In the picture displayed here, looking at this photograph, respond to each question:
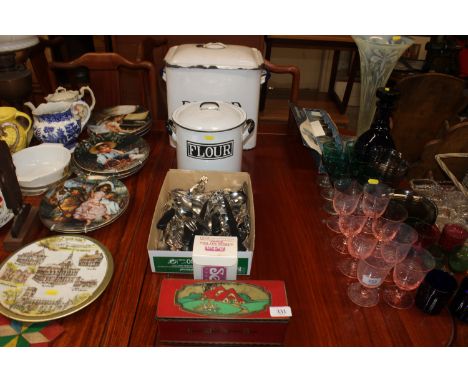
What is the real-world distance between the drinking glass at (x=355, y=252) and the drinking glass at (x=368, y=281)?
0.02m

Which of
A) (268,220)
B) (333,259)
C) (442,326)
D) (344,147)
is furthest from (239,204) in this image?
(442,326)

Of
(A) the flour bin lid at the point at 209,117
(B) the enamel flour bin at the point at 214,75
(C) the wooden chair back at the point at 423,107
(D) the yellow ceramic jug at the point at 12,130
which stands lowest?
(C) the wooden chair back at the point at 423,107

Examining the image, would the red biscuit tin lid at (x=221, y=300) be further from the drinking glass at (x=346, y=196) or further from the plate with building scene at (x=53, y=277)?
the drinking glass at (x=346, y=196)

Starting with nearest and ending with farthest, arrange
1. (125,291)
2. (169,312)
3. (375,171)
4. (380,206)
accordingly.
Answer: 1. (169,312)
2. (125,291)
3. (380,206)
4. (375,171)

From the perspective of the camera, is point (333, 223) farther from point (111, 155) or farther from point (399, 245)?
point (111, 155)

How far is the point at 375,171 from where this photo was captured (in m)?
0.95

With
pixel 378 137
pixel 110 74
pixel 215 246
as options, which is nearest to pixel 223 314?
pixel 215 246

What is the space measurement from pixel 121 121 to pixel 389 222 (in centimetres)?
97

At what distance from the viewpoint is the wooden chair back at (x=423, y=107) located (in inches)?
72.6

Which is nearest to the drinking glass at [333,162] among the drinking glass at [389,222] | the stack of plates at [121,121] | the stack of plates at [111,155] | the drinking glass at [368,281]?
the drinking glass at [389,222]

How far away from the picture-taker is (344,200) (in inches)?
34.2

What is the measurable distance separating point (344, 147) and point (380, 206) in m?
0.24

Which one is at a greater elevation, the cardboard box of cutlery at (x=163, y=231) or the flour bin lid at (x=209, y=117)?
the flour bin lid at (x=209, y=117)
